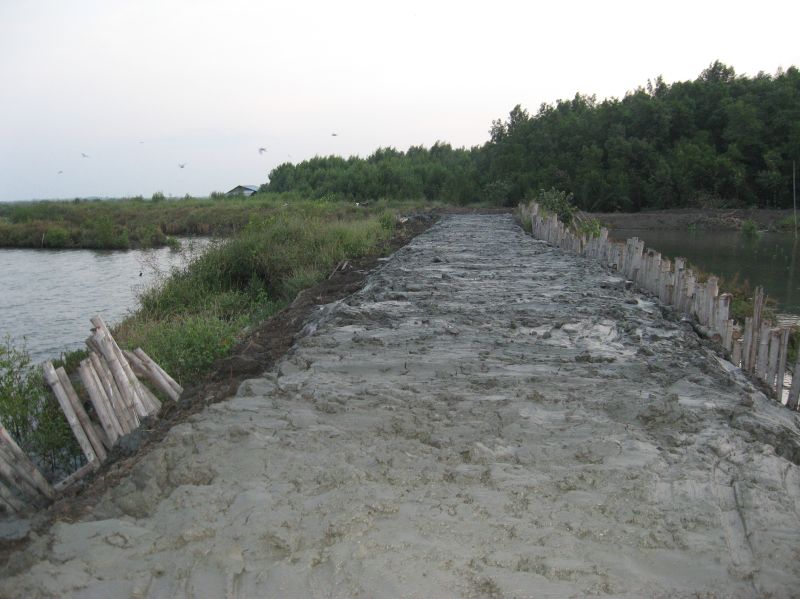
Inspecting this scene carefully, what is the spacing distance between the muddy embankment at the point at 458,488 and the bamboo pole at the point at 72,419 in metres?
0.84

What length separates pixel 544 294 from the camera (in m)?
8.79

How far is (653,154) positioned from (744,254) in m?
20.8

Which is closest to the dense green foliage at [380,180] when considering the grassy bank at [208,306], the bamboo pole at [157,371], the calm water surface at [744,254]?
the calm water surface at [744,254]

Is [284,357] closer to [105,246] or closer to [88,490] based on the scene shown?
[88,490]

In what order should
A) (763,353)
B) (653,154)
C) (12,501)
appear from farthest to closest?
1. (653,154)
2. (763,353)
3. (12,501)

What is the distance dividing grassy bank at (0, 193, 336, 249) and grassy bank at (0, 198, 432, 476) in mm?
1914

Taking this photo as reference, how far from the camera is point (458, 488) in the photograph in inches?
132

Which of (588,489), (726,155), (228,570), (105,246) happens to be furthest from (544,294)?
(726,155)

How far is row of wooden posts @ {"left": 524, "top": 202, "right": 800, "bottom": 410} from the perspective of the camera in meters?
5.28

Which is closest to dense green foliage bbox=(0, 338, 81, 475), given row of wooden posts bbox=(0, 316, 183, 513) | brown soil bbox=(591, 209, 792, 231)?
row of wooden posts bbox=(0, 316, 183, 513)

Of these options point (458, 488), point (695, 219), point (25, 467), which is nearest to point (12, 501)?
point (25, 467)

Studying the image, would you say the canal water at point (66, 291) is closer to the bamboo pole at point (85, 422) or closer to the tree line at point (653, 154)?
the bamboo pole at point (85, 422)

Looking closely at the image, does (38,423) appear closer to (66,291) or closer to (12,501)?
(12,501)

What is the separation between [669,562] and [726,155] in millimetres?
40475
